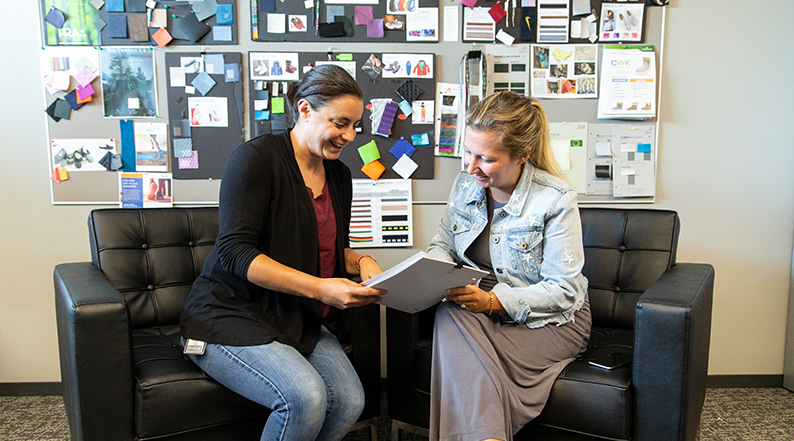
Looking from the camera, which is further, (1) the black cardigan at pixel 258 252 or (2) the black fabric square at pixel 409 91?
(2) the black fabric square at pixel 409 91

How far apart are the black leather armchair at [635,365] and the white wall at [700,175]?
0.61 m

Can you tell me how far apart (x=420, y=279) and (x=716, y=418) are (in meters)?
1.60

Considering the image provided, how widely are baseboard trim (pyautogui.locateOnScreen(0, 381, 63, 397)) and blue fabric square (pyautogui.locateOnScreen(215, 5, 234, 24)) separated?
1767mm

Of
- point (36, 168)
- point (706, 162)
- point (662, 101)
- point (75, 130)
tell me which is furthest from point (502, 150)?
point (36, 168)

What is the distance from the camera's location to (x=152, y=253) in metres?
1.83

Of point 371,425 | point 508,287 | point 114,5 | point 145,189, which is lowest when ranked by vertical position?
point 371,425

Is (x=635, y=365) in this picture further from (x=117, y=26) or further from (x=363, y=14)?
(x=117, y=26)

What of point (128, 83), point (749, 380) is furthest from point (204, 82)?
point (749, 380)

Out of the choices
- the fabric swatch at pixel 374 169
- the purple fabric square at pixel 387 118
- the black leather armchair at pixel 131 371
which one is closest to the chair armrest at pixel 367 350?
the black leather armchair at pixel 131 371

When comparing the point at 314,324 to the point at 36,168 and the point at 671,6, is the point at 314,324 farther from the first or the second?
the point at 671,6

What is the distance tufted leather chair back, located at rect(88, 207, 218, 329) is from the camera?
69.3 inches

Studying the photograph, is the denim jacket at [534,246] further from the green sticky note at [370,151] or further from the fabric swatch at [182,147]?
the fabric swatch at [182,147]

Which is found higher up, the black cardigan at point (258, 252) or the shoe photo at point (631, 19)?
the shoe photo at point (631, 19)

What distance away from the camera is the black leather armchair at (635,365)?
4.28 feet
